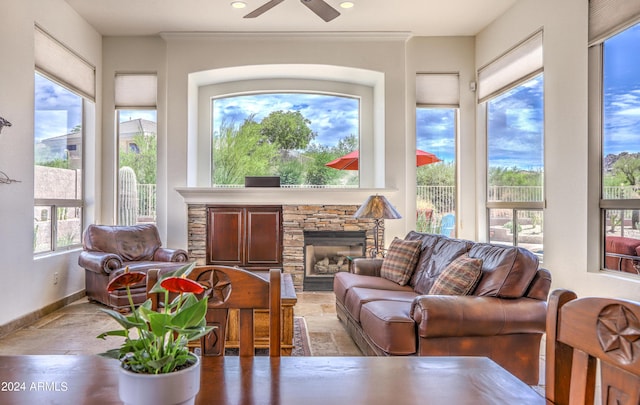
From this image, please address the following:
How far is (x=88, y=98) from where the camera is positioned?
17.4 ft

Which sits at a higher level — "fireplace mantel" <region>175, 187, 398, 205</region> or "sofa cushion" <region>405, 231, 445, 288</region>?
"fireplace mantel" <region>175, 187, 398, 205</region>

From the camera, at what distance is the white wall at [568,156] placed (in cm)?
369

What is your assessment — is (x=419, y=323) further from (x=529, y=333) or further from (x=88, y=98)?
(x=88, y=98)

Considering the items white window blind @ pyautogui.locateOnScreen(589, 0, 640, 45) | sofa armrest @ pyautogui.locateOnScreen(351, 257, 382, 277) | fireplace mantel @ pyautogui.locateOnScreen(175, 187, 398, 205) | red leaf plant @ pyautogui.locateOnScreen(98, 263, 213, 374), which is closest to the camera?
red leaf plant @ pyautogui.locateOnScreen(98, 263, 213, 374)

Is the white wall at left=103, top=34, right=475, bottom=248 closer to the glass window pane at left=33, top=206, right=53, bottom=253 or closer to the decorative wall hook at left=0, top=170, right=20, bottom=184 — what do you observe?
the glass window pane at left=33, top=206, right=53, bottom=253

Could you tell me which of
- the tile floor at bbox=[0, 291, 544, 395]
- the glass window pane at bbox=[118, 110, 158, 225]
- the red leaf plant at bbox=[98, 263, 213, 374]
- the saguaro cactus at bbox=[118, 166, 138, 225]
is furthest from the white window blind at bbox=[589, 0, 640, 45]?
the saguaro cactus at bbox=[118, 166, 138, 225]

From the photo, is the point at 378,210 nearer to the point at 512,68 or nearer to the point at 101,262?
the point at 512,68

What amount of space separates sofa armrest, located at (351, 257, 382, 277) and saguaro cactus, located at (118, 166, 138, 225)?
3.22 metres

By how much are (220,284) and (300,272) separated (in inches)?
175

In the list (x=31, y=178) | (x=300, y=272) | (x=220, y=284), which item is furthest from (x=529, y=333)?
(x=31, y=178)

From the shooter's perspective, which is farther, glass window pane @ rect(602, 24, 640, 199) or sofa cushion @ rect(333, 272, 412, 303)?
sofa cushion @ rect(333, 272, 412, 303)

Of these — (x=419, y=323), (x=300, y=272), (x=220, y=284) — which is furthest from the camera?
(x=300, y=272)

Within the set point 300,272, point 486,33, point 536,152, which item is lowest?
point 300,272

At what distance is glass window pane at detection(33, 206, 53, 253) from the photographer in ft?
14.3
